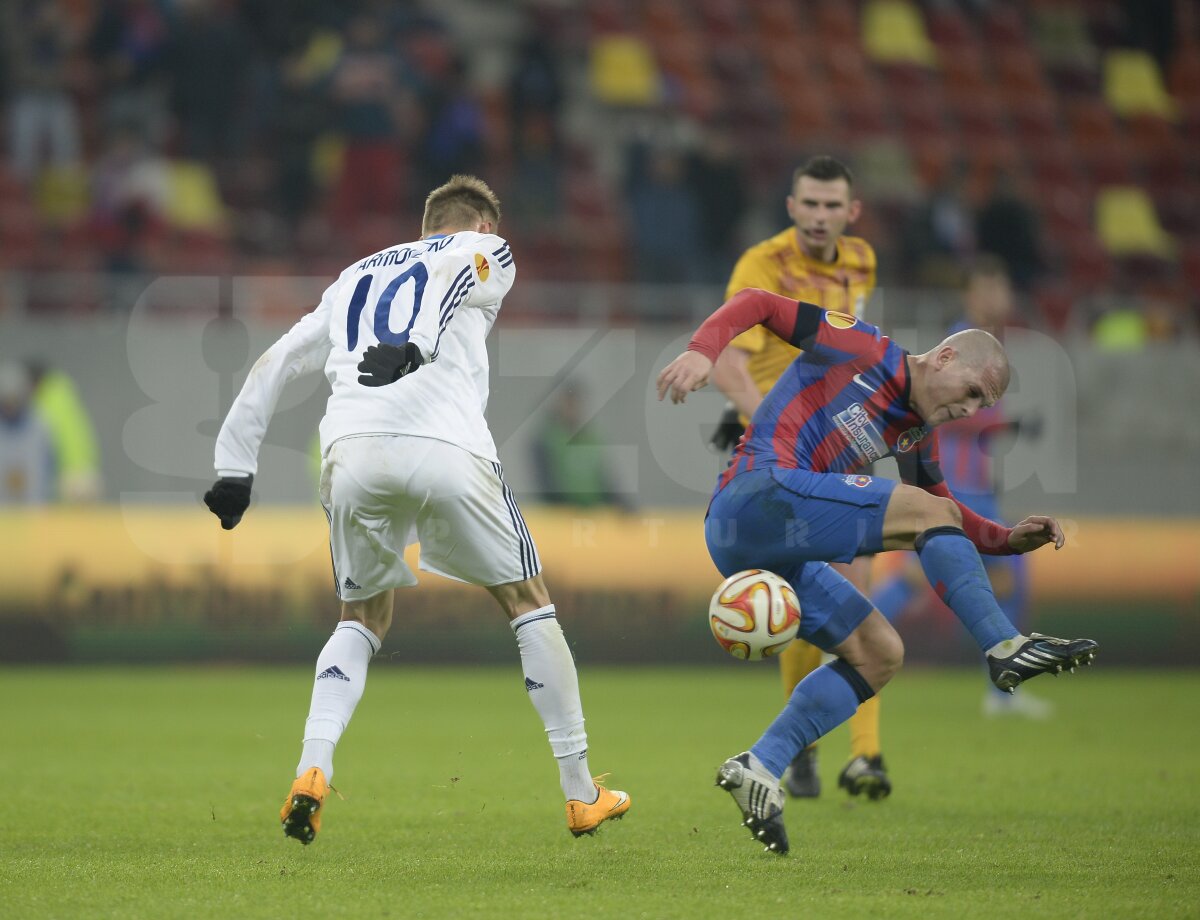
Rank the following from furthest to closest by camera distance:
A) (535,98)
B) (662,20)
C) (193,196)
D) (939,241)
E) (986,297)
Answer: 1. (662,20)
2. (939,241)
3. (535,98)
4. (193,196)
5. (986,297)

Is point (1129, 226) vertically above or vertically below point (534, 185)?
above

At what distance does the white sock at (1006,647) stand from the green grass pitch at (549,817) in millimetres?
673

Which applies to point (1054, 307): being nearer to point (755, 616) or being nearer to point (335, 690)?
point (755, 616)

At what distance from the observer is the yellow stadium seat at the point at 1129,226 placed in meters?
17.9

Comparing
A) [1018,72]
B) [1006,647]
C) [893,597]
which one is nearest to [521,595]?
[1006,647]

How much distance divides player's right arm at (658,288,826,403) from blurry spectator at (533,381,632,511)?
24.4ft

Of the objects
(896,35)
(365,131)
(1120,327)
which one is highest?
(896,35)

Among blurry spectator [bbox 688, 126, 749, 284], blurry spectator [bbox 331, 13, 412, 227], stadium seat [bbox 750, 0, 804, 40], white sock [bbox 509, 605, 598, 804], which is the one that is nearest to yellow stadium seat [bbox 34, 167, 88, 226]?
blurry spectator [bbox 331, 13, 412, 227]

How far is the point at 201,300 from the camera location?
528 inches

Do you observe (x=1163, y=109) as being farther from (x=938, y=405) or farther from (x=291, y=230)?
(x=938, y=405)

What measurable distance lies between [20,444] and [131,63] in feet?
13.3

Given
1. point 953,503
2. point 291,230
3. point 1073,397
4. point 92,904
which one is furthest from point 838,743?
point 291,230

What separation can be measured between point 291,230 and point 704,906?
1120 cm

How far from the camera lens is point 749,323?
534 cm
